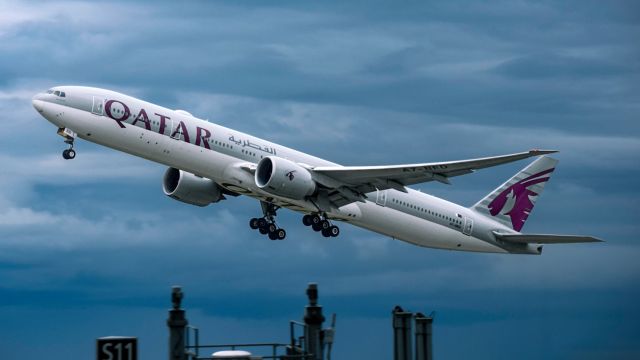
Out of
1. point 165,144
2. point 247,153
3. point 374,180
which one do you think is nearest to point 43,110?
point 165,144

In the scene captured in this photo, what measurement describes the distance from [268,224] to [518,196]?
17.1 m

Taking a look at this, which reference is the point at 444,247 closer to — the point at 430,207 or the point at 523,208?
the point at 430,207

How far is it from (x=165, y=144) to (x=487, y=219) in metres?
22.1

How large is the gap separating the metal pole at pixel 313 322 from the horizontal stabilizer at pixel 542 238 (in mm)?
27709

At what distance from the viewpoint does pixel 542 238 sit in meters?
65.6

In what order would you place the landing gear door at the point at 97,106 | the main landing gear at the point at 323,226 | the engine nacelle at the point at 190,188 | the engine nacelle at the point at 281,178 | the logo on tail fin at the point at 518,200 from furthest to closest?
the logo on tail fin at the point at 518,200, the engine nacelle at the point at 190,188, the main landing gear at the point at 323,226, the engine nacelle at the point at 281,178, the landing gear door at the point at 97,106

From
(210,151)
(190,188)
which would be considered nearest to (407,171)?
(210,151)

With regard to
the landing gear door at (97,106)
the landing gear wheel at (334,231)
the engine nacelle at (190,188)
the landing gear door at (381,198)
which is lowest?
the landing gear wheel at (334,231)

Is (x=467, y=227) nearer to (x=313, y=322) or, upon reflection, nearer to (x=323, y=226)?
(x=323, y=226)

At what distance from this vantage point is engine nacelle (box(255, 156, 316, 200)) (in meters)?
56.1

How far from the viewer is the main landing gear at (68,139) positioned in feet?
177

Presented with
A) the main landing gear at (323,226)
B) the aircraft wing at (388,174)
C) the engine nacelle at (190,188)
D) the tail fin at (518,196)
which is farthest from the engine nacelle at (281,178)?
the tail fin at (518,196)

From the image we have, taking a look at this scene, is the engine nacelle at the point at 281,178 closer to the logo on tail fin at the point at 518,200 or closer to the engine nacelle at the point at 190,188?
the engine nacelle at the point at 190,188

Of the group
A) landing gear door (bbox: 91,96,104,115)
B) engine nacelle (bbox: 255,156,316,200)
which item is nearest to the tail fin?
engine nacelle (bbox: 255,156,316,200)
